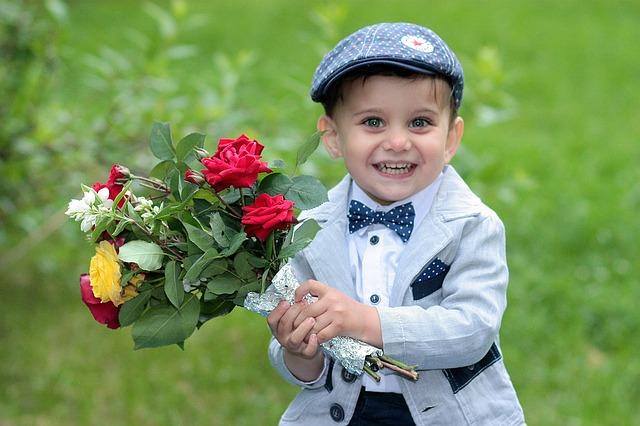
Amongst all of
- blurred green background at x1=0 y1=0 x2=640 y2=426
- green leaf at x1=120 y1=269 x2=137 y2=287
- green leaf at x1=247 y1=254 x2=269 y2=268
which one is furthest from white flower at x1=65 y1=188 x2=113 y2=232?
blurred green background at x1=0 y1=0 x2=640 y2=426

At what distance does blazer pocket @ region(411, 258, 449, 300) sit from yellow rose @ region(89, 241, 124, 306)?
732 millimetres

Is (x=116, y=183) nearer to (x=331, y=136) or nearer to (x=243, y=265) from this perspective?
(x=243, y=265)

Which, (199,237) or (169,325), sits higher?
(199,237)

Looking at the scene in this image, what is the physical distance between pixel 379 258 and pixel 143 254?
2.06 ft

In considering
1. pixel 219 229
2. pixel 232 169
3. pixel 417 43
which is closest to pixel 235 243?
pixel 219 229

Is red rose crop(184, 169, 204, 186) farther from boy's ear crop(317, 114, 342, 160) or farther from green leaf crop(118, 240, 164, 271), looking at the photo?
boy's ear crop(317, 114, 342, 160)

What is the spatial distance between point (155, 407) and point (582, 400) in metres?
1.93

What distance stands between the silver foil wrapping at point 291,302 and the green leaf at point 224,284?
39 mm

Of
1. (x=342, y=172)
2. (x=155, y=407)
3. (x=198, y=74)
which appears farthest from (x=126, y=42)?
(x=155, y=407)

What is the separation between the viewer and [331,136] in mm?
2998

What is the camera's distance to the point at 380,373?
280 centimetres

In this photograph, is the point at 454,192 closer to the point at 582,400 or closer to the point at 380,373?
the point at 380,373

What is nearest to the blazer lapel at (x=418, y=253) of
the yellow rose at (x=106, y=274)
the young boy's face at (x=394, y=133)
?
the young boy's face at (x=394, y=133)

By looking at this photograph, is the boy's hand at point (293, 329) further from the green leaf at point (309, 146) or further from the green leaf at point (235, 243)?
the green leaf at point (309, 146)
